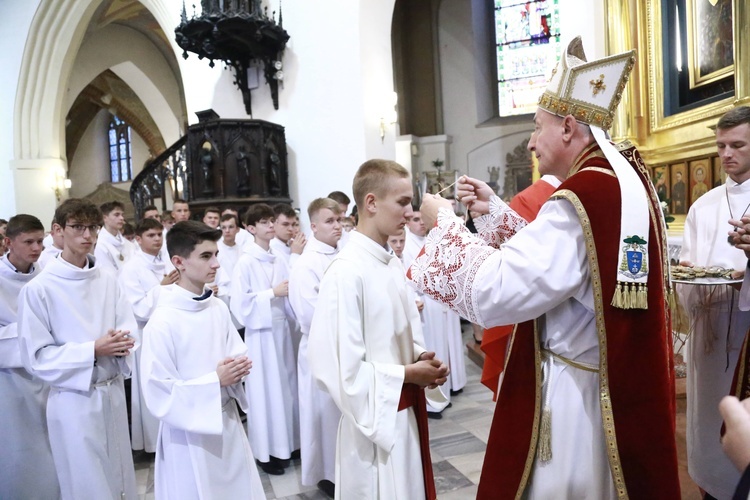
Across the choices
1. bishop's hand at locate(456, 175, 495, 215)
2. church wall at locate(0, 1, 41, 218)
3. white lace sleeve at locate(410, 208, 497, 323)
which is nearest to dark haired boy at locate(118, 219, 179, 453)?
bishop's hand at locate(456, 175, 495, 215)

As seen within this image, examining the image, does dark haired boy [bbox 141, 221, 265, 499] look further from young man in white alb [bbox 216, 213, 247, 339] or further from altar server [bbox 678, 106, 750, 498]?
young man in white alb [bbox 216, 213, 247, 339]

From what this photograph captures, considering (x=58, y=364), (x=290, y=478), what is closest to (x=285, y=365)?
(x=290, y=478)

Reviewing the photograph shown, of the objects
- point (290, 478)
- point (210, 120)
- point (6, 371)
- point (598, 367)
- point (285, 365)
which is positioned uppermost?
point (210, 120)

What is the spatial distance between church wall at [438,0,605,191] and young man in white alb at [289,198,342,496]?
475 inches

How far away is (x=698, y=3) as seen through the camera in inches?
216

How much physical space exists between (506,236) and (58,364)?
2.29m

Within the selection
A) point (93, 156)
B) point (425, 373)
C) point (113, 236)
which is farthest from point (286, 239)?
point (93, 156)

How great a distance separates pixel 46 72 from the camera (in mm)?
12805

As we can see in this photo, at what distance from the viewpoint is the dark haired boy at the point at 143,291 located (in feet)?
14.6

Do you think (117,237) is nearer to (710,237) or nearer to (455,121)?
(710,237)

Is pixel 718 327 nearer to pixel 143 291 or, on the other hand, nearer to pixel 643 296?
pixel 643 296

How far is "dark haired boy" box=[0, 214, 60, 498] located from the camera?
10.6 feet

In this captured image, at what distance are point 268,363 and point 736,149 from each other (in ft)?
10.9

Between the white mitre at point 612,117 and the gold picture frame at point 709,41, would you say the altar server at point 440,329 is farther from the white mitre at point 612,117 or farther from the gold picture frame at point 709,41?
the white mitre at point 612,117
